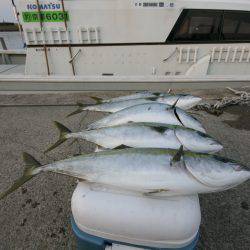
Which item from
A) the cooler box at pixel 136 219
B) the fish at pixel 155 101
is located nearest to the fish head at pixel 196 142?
the cooler box at pixel 136 219

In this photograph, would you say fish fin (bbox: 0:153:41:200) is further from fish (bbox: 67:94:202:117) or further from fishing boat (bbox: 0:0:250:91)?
fishing boat (bbox: 0:0:250:91)

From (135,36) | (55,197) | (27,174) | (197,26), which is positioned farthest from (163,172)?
(197,26)

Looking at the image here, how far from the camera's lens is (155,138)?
2.13m

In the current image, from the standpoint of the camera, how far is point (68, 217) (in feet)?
8.82

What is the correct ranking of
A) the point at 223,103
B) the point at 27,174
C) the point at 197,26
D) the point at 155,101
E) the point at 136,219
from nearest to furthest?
the point at 136,219 → the point at 27,174 → the point at 155,101 → the point at 223,103 → the point at 197,26

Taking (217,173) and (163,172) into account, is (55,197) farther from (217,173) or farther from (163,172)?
(217,173)

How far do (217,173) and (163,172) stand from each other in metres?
0.37

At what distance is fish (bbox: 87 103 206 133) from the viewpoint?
247cm

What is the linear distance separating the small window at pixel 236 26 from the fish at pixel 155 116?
6212 mm

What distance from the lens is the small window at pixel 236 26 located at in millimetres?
7325

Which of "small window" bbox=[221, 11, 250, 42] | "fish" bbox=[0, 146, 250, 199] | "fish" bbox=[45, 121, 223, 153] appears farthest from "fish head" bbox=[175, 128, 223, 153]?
"small window" bbox=[221, 11, 250, 42]

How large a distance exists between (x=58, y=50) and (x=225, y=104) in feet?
17.9

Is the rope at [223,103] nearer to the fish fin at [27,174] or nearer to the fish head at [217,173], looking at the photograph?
the fish head at [217,173]

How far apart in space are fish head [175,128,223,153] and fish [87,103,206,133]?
1.08 ft
